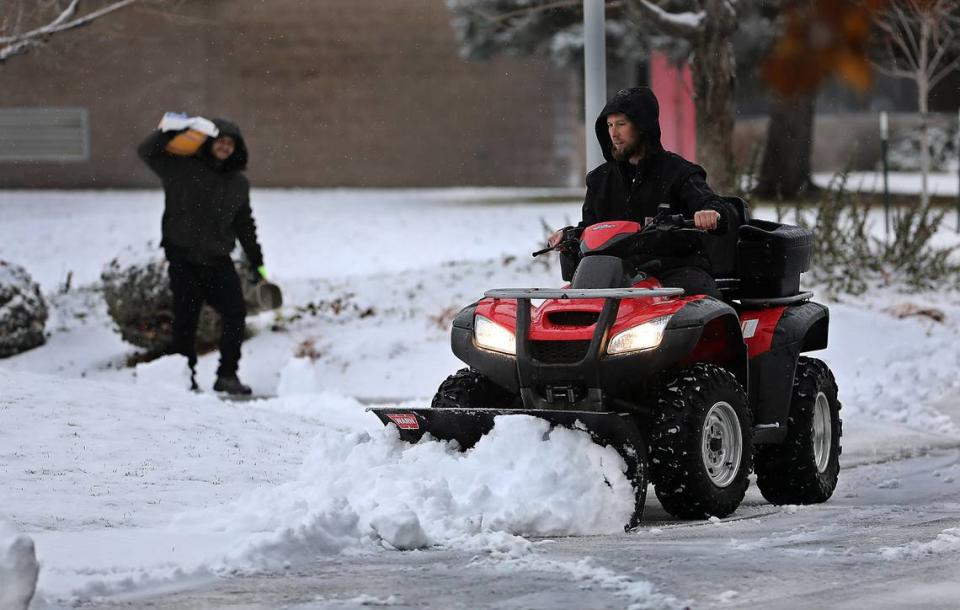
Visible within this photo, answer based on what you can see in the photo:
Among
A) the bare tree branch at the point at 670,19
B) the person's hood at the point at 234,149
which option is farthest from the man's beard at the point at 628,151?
the bare tree branch at the point at 670,19

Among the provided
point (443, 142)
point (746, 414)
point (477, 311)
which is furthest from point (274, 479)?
point (443, 142)

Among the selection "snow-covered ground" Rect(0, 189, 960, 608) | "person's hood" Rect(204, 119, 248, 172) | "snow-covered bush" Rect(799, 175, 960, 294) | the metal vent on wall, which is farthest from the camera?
the metal vent on wall

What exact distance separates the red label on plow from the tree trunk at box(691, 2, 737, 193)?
9114 mm

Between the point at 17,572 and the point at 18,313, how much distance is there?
10.3m

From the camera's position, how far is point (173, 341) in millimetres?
12547

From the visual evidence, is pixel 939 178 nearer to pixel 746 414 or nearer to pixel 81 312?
pixel 81 312

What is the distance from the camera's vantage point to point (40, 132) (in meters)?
28.9

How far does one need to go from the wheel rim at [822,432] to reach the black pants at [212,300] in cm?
542

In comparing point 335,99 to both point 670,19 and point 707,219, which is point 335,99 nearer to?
point 670,19

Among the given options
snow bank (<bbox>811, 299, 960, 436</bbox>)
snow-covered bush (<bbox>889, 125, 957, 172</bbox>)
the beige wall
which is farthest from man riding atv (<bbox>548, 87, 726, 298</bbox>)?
snow-covered bush (<bbox>889, 125, 957, 172</bbox>)

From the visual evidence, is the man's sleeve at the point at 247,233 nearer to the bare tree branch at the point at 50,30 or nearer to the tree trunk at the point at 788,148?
the bare tree branch at the point at 50,30

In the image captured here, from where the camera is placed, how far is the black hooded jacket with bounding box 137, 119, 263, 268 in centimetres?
1209

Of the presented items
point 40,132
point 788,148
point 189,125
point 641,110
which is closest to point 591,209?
point 641,110

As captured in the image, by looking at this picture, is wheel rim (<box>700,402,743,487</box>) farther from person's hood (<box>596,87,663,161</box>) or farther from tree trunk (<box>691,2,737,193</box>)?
tree trunk (<box>691,2,737,193</box>)
